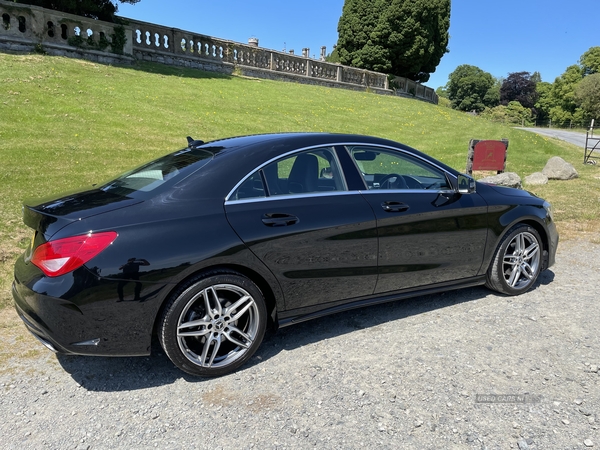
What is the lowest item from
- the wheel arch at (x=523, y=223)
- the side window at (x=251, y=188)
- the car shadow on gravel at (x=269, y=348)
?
the car shadow on gravel at (x=269, y=348)

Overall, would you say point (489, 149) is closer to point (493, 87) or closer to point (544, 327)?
point (544, 327)

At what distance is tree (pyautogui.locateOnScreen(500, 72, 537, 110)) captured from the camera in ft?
276

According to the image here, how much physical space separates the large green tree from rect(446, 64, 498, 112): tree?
5288cm

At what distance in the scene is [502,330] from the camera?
3.72 meters

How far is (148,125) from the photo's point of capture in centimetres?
1173

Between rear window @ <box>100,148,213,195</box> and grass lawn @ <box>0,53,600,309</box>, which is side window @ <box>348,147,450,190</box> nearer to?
rear window @ <box>100,148,213,195</box>

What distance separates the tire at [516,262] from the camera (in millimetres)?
4289

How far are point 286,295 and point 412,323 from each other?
1246 millimetres

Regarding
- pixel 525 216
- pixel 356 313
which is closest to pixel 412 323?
pixel 356 313

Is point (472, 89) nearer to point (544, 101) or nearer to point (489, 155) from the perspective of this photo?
point (544, 101)

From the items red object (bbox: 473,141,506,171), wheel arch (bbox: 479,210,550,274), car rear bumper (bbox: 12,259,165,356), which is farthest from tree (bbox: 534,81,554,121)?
car rear bumper (bbox: 12,259,165,356)

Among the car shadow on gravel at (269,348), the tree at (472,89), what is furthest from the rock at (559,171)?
the tree at (472,89)

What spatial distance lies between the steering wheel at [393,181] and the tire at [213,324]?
1490 mm

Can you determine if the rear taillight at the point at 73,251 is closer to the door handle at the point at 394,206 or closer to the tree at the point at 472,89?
the door handle at the point at 394,206
